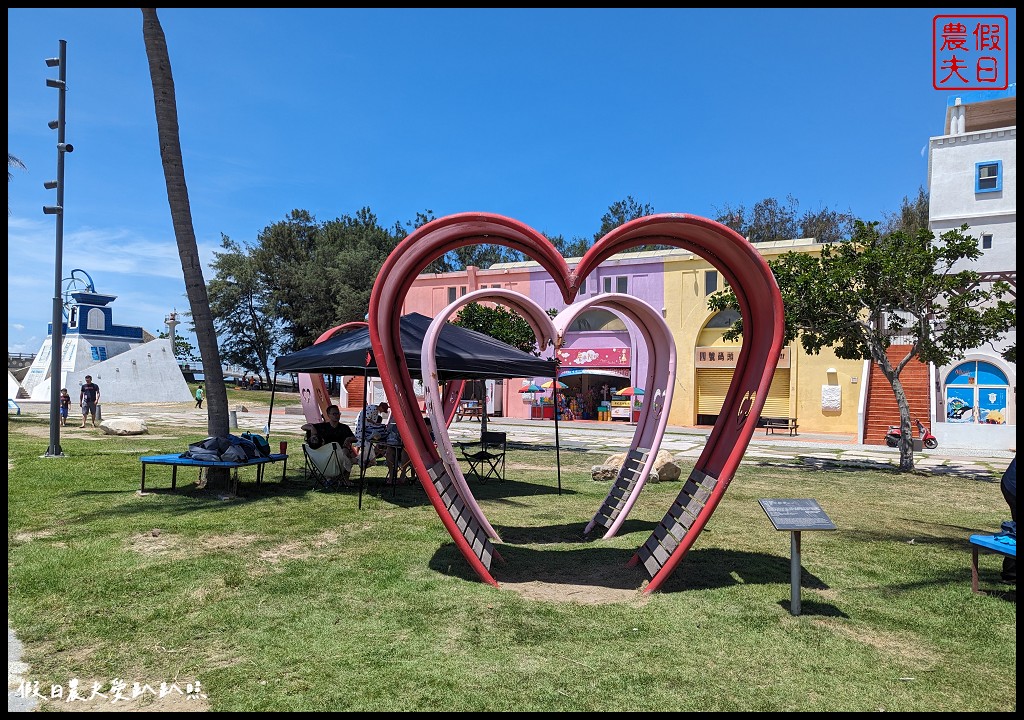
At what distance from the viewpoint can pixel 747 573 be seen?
6520mm

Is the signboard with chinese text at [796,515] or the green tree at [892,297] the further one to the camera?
the green tree at [892,297]

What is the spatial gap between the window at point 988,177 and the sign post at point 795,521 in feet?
86.2

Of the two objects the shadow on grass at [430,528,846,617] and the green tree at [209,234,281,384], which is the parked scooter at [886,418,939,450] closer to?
the shadow on grass at [430,528,846,617]

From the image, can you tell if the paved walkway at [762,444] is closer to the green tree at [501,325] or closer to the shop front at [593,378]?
the green tree at [501,325]

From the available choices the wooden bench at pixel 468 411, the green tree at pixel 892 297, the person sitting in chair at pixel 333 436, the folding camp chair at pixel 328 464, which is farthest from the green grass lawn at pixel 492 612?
the wooden bench at pixel 468 411

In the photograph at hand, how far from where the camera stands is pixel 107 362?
40094 mm

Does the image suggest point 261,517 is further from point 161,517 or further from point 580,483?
point 580,483

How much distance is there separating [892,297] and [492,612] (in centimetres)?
1280

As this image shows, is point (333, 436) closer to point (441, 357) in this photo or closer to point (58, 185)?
point (441, 357)

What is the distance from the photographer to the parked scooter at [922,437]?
21000 millimetres

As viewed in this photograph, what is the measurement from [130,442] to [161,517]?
10360mm

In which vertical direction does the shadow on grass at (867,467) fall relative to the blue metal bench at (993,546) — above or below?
below

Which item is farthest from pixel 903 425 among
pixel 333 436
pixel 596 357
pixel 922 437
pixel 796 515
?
pixel 596 357

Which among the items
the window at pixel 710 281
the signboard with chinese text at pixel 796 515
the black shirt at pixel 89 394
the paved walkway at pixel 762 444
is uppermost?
the window at pixel 710 281
